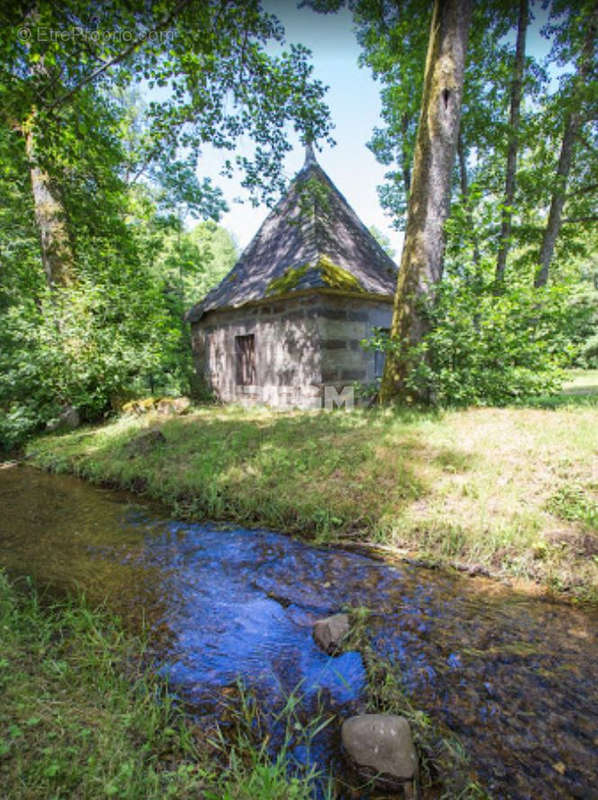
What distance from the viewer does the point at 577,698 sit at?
1945mm

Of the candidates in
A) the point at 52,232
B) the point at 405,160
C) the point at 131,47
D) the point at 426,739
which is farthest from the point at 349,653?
the point at 405,160

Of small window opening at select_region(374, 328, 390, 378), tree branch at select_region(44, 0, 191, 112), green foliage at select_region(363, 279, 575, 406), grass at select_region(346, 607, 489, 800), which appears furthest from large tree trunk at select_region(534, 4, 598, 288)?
grass at select_region(346, 607, 489, 800)

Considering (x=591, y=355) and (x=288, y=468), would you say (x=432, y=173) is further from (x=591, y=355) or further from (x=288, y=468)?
(x=591, y=355)

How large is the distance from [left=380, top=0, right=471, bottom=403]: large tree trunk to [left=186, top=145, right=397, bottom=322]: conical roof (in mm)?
1832

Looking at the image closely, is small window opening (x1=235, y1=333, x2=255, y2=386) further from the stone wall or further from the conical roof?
the conical roof

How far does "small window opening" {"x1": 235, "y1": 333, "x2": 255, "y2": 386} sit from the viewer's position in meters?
10.7

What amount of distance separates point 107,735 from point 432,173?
7934 millimetres

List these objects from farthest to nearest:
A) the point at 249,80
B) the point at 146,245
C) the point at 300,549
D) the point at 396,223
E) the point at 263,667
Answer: the point at 396,223, the point at 146,245, the point at 249,80, the point at 300,549, the point at 263,667

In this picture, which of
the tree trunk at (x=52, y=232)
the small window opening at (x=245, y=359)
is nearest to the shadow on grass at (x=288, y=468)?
the small window opening at (x=245, y=359)

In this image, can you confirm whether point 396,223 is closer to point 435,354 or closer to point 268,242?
point 268,242

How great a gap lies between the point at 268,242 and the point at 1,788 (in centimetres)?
1178

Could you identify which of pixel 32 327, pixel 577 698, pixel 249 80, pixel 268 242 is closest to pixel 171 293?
pixel 268 242

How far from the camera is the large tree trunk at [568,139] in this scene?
30.1 ft

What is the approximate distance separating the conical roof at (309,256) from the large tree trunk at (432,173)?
6.01 ft
